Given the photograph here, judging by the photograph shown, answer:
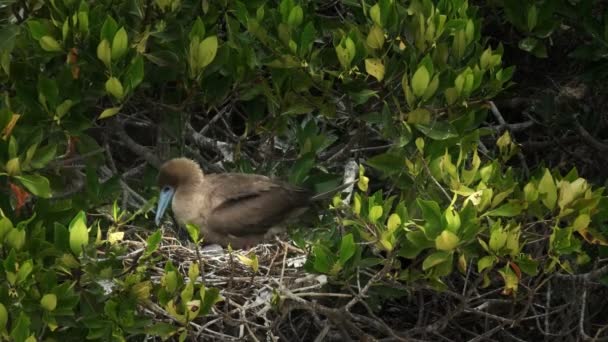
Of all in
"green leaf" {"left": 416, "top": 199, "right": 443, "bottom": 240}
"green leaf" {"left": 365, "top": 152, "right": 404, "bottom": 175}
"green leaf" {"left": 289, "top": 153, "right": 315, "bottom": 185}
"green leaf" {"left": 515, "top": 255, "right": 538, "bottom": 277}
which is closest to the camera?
"green leaf" {"left": 416, "top": 199, "right": 443, "bottom": 240}

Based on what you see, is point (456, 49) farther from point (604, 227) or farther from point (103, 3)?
point (103, 3)

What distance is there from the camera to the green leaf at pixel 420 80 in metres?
6.86

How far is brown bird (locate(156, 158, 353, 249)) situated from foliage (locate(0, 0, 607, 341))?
0.19 m

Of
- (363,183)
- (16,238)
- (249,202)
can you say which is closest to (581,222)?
(363,183)

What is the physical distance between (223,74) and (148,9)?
541mm

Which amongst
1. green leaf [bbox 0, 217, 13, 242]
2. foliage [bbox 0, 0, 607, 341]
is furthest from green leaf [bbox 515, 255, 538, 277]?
green leaf [bbox 0, 217, 13, 242]

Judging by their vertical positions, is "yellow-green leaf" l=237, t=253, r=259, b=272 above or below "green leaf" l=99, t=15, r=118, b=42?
below

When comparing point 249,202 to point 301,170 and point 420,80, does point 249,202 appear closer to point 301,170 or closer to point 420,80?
point 301,170

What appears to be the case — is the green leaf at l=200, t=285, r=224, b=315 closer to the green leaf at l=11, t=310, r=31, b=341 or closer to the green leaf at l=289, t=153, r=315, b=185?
the green leaf at l=11, t=310, r=31, b=341

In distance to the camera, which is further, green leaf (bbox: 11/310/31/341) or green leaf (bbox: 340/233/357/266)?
green leaf (bbox: 340/233/357/266)

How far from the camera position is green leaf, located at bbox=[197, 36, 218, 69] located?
23.2 feet

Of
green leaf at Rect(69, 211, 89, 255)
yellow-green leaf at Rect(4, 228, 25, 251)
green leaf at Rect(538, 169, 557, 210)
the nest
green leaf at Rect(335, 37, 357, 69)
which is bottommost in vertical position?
the nest

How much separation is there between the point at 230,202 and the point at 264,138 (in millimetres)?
439

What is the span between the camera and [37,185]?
6586 millimetres
